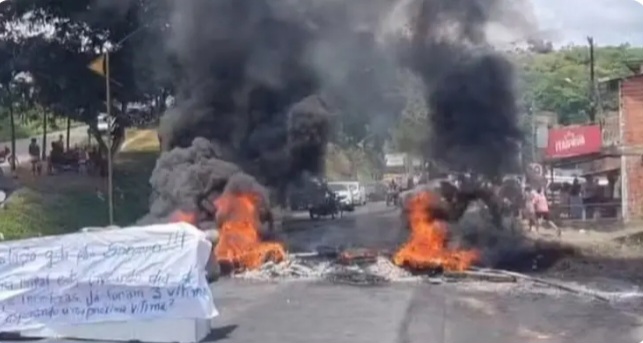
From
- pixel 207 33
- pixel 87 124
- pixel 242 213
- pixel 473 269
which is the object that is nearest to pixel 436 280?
pixel 473 269

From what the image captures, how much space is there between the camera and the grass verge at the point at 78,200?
20891 millimetres

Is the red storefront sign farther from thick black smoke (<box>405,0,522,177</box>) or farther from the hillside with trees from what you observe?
thick black smoke (<box>405,0,522,177</box>)

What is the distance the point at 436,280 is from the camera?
60.7 feet

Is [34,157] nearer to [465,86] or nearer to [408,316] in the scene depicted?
[465,86]

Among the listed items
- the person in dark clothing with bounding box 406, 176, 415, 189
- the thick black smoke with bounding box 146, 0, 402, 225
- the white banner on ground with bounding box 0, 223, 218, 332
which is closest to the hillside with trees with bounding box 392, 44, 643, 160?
the person in dark clothing with bounding box 406, 176, 415, 189

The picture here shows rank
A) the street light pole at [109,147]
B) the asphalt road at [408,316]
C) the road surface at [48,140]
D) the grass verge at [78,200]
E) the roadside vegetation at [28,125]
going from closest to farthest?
the asphalt road at [408,316] → the grass verge at [78,200] → the street light pole at [109,147] → the road surface at [48,140] → the roadside vegetation at [28,125]

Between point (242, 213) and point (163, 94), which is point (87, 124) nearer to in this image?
point (163, 94)

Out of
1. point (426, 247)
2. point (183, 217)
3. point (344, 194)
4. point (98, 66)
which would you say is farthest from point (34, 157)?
point (426, 247)

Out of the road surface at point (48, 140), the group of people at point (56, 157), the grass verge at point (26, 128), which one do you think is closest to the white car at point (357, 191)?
the group of people at point (56, 157)

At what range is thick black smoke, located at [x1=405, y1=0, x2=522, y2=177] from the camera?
21984 mm

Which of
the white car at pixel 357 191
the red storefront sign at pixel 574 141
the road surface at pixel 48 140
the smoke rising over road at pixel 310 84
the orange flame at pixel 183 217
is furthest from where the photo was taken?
the white car at pixel 357 191

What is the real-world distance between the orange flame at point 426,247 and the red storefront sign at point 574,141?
8.97 feet

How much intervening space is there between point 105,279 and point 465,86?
1156cm

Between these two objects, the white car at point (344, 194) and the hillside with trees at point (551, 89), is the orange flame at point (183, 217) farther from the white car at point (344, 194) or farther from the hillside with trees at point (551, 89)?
the hillside with trees at point (551, 89)
